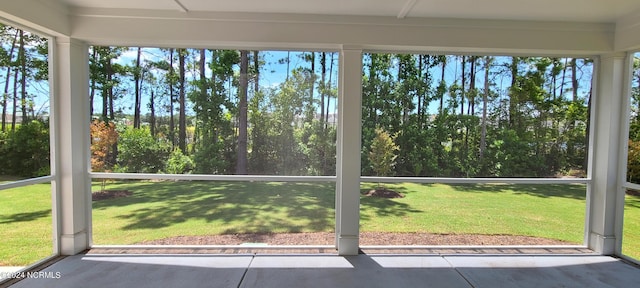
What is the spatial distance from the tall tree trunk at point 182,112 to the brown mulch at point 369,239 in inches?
42.1

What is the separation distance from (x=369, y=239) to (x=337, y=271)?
85 cm

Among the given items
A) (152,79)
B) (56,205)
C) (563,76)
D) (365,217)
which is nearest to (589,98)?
(563,76)

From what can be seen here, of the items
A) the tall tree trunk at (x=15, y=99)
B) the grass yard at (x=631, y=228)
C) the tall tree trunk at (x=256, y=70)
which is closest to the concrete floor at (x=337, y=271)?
the grass yard at (x=631, y=228)

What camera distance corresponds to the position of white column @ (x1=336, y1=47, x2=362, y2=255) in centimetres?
333

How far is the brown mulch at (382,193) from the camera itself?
12.2ft

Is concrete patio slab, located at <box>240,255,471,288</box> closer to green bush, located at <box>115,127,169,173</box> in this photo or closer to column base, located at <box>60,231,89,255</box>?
green bush, located at <box>115,127,169,173</box>

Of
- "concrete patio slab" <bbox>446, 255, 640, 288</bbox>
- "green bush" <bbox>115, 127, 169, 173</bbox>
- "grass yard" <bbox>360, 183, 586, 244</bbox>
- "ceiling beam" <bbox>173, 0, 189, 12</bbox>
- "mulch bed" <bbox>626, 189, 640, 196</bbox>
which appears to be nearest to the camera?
"concrete patio slab" <bbox>446, 255, 640, 288</bbox>

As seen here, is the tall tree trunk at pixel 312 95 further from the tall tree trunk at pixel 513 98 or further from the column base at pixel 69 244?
the column base at pixel 69 244

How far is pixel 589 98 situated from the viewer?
364cm

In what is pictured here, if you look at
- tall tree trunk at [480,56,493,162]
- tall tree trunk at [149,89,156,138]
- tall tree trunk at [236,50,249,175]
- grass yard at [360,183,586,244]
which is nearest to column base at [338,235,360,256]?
grass yard at [360,183,586,244]

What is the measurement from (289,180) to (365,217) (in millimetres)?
1063

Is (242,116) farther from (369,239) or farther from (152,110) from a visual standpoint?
(369,239)

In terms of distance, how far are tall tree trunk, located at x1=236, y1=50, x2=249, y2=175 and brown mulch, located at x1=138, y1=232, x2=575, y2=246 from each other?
80 centimetres

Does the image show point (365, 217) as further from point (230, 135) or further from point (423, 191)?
point (230, 135)
